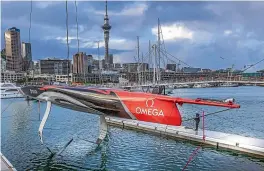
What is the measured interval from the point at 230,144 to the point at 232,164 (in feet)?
10.5

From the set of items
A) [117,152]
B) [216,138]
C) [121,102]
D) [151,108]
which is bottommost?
[117,152]

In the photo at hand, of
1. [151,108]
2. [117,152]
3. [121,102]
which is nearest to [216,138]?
[117,152]

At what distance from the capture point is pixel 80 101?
61.2ft

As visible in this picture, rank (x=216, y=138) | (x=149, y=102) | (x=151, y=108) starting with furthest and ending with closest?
(x=216, y=138) → (x=149, y=102) → (x=151, y=108)

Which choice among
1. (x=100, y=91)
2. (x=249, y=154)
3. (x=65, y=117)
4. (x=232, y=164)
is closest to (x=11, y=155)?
(x=100, y=91)

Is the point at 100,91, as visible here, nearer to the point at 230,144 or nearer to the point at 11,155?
the point at 11,155

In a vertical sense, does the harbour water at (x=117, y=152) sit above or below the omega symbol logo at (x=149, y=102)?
below

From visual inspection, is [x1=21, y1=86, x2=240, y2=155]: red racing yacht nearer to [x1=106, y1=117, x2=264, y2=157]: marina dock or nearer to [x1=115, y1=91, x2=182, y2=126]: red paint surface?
[x1=115, y1=91, x2=182, y2=126]: red paint surface

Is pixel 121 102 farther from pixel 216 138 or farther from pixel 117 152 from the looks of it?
pixel 216 138

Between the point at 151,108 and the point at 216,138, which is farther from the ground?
the point at 151,108

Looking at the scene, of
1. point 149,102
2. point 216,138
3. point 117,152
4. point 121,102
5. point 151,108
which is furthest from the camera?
point 216,138

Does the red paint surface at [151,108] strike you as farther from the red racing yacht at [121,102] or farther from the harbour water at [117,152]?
the harbour water at [117,152]

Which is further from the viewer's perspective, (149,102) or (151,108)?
(149,102)

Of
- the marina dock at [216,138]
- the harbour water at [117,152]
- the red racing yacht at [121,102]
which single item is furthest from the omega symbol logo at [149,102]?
the harbour water at [117,152]
